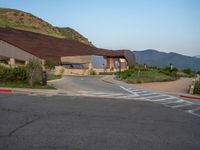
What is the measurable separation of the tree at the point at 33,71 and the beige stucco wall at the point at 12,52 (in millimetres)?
26256

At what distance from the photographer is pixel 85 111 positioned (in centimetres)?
923

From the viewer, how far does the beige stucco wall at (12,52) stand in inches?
1667

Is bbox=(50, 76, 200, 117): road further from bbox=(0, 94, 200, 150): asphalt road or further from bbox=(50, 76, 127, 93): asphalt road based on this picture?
bbox=(0, 94, 200, 150): asphalt road

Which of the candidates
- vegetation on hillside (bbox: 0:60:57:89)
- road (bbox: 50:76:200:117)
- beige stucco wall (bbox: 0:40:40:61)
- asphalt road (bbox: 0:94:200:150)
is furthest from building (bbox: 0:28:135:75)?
asphalt road (bbox: 0:94:200:150)

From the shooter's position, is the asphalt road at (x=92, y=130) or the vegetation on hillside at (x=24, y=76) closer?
the asphalt road at (x=92, y=130)

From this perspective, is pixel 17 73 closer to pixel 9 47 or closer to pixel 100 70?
pixel 9 47

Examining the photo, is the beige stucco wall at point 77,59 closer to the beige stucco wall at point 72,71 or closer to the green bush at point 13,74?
the beige stucco wall at point 72,71

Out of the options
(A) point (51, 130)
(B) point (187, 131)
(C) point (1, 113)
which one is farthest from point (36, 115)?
(B) point (187, 131)

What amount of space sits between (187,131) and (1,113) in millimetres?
6769

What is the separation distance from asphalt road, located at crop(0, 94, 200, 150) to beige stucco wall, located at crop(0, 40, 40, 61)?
36403 millimetres

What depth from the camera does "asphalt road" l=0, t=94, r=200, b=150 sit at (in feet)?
17.5

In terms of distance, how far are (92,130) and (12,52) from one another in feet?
137

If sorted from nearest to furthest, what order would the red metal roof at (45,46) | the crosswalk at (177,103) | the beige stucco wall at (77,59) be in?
the crosswalk at (177,103), the red metal roof at (45,46), the beige stucco wall at (77,59)

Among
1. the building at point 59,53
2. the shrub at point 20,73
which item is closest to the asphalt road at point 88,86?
the shrub at point 20,73
